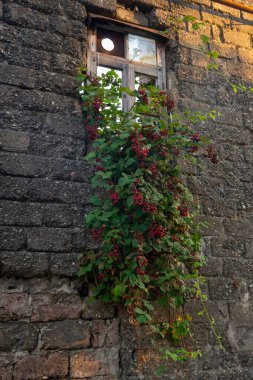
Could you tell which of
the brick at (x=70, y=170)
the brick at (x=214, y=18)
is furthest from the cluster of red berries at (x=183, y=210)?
the brick at (x=214, y=18)

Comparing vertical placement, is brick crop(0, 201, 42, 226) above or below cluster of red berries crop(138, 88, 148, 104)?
below

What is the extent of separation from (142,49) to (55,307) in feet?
9.08

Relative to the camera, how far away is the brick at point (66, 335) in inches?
126

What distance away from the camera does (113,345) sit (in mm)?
3379

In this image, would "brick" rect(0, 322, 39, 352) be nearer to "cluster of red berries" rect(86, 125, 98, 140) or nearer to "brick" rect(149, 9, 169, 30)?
"cluster of red berries" rect(86, 125, 98, 140)

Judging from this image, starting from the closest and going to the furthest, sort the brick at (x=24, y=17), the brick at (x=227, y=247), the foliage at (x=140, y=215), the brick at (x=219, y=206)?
the foliage at (x=140, y=215)
the brick at (x=24, y=17)
the brick at (x=227, y=247)
the brick at (x=219, y=206)

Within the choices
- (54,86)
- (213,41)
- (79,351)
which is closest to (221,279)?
(79,351)

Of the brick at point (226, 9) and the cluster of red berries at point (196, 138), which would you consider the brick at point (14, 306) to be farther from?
the brick at point (226, 9)

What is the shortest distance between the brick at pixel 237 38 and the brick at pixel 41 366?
3.75 meters

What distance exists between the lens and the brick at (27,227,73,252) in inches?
131

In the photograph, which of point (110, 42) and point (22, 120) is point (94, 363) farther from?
point (110, 42)

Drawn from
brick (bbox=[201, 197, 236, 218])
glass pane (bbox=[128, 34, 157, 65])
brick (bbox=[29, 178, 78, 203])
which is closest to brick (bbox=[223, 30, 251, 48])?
glass pane (bbox=[128, 34, 157, 65])

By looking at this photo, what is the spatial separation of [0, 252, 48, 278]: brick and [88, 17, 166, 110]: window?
1.77m

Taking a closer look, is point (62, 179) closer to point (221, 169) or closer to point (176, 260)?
point (176, 260)
